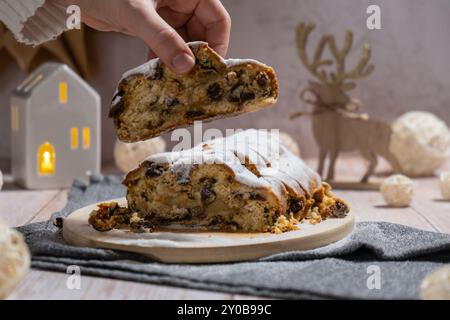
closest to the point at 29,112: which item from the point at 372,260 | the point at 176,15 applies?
the point at 176,15

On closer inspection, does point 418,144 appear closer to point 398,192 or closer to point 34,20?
point 398,192

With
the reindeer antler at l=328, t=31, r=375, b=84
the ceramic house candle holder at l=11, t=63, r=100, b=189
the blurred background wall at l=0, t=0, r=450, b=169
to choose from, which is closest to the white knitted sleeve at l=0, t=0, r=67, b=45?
the ceramic house candle holder at l=11, t=63, r=100, b=189

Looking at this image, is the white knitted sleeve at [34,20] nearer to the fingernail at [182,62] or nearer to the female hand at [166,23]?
the female hand at [166,23]

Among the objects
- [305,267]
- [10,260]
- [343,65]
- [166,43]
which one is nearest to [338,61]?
[343,65]

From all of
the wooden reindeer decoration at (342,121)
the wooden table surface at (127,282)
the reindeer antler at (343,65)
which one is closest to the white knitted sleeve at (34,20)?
the wooden table surface at (127,282)

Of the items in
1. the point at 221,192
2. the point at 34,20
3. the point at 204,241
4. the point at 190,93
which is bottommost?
the point at 204,241
